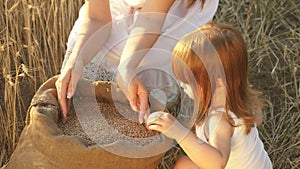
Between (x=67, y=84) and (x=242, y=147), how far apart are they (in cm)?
52

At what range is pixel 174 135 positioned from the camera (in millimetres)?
1762

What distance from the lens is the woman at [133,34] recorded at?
200 cm

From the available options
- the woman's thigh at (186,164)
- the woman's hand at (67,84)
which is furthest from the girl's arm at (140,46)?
the woman's thigh at (186,164)

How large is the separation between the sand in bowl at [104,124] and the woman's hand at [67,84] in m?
0.03

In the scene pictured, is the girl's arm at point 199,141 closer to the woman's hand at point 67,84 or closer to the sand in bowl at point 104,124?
the sand in bowl at point 104,124


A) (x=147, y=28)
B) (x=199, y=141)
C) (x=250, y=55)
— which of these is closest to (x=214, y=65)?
(x=199, y=141)

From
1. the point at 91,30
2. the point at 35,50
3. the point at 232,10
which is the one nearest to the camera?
the point at 91,30

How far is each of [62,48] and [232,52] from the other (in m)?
0.95

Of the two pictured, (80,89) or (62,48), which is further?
(62,48)

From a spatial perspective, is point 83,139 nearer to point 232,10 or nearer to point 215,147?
point 215,147

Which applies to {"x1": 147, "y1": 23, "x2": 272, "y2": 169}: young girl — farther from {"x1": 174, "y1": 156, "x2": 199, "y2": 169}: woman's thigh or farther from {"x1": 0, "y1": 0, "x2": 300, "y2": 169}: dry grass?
{"x1": 0, "y1": 0, "x2": 300, "y2": 169}: dry grass

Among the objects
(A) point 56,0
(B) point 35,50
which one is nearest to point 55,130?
(B) point 35,50

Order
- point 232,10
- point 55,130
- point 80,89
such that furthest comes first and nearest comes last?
1. point 232,10
2. point 80,89
3. point 55,130

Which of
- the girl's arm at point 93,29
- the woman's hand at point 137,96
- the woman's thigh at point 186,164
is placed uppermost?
the girl's arm at point 93,29
